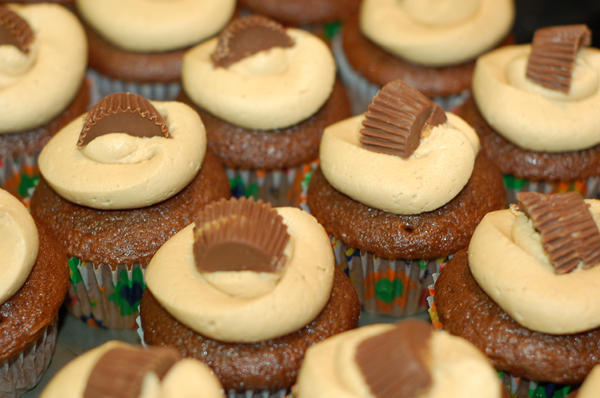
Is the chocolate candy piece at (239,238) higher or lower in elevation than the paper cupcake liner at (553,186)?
higher

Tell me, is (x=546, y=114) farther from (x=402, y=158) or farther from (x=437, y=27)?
(x=437, y=27)

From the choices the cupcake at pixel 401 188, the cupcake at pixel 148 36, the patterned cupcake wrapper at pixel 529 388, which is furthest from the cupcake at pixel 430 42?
the patterned cupcake wrapper at pixel 529 388

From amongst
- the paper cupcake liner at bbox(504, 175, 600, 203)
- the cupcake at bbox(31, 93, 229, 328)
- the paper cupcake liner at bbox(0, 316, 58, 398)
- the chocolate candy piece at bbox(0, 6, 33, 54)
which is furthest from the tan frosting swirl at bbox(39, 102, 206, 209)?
the paper cupcake liner at bbox(504, 175, 600, 203)

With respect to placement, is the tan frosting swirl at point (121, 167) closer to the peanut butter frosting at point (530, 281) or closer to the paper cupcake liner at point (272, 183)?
the paper cupcake liner at point (272, 183)

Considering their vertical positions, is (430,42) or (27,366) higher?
(430,42)

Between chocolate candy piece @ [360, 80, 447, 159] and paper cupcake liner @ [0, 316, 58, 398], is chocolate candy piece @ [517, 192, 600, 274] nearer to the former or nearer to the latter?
chocolate candy piece @ [360, 80, 447, 159]

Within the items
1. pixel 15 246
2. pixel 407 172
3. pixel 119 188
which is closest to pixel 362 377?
pixel 407 172

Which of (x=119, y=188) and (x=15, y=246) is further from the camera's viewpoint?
(x=119, y=188)
